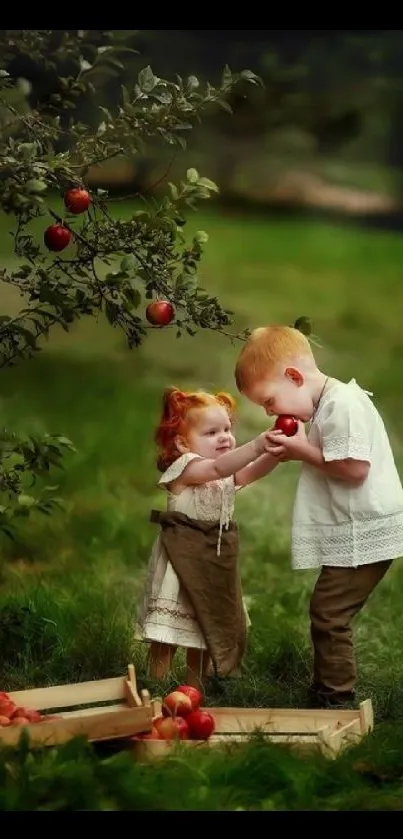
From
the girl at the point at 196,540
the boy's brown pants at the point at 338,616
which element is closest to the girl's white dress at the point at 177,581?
the girl at the point at 196,540

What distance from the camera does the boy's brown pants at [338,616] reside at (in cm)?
308

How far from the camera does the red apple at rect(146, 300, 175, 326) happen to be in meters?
3.06

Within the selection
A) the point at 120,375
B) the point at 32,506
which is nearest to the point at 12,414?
the point at 120,375

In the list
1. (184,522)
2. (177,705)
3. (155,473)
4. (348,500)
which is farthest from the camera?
(155,473)

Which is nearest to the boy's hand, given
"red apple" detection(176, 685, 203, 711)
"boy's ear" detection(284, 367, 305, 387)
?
"boy's ear" detection(284, 367, 305, 387)

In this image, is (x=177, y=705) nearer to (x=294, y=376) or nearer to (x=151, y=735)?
(x=151, y=735)

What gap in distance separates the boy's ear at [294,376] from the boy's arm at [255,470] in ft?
0.60

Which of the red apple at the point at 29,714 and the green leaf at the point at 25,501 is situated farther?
the green leaf at the point at 25,501

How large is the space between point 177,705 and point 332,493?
20.4 inches

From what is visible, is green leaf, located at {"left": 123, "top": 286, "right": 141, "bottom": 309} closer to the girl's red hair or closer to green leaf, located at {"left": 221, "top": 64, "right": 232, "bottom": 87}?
the girl's red hair

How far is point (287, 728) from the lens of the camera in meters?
2.95

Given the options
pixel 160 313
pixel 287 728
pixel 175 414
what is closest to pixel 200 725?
pixel 287 728

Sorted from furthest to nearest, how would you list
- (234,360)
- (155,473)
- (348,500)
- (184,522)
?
(155,473) < (234,360) < (184,522) < (348,500)

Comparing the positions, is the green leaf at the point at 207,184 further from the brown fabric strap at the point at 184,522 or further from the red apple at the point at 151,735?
the red apple at the point at 151,735
